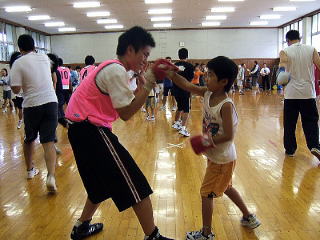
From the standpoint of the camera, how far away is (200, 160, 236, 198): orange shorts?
200 centimetres

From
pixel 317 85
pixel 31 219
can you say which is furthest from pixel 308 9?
pixel 31 219

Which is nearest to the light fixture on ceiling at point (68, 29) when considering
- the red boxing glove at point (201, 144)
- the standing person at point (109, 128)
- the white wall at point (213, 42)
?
the white wall at point (213, 42)

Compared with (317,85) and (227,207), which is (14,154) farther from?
(317,85)

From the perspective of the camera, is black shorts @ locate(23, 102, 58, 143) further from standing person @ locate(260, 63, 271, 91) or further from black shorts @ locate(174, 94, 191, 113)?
standing person @ locate(260, 63, 271, 91)

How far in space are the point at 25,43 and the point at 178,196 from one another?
6.85 feet

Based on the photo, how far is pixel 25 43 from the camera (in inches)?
121

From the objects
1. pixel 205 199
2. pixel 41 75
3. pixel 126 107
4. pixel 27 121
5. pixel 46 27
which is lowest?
pixel 205 199

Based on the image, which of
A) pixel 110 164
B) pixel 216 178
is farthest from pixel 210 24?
pixel 110 164

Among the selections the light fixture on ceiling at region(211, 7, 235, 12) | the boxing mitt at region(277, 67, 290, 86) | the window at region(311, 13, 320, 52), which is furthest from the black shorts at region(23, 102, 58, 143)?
the window at region(311, 13, 320, 52)

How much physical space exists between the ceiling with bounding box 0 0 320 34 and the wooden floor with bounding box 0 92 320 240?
8911mm

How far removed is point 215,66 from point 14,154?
389 centimetres

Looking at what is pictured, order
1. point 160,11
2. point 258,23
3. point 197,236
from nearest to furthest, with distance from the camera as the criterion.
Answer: point 197,236 → point 160,11 → point 258,23

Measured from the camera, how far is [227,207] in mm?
2686

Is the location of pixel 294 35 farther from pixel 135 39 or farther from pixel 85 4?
pixel 85 4
